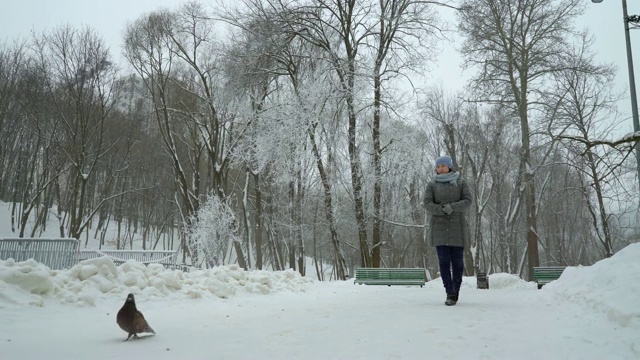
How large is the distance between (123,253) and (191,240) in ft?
14.9

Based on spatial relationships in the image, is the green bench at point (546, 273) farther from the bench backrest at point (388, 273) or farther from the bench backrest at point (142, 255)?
the bench backrest at point (142, 255)

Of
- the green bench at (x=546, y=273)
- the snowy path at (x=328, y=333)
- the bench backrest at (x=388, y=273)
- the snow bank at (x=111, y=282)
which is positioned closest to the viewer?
the snowy path at (x=328, y=333)

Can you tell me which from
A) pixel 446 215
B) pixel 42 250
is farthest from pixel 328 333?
pixel 42 250

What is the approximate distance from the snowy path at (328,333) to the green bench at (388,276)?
6157 millimetres

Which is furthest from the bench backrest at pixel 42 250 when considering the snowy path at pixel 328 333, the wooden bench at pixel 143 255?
the snowy path at pixel 328 333

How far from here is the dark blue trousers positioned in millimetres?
5891

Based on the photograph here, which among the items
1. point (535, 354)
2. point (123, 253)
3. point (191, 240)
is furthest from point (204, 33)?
point (535, 354)

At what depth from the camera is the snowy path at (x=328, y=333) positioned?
129 inches

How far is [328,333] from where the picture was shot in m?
4.04

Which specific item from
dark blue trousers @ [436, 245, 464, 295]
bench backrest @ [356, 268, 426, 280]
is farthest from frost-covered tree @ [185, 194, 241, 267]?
dark blue trousers @ [436, 245, 464, 295]

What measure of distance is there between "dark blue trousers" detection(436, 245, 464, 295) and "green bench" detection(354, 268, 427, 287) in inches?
239

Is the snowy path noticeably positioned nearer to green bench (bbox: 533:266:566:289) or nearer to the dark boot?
the dark boot

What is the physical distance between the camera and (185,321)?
4.87 m

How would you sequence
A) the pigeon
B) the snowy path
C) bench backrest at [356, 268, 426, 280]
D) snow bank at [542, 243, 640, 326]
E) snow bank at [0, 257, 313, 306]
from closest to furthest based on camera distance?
the snowy path
the pigeon
snow bank at [542, 243, 640, 326]
snow bank at [0, 257, 313, 306]
bench backrest at [356, 268, 426, 280]
